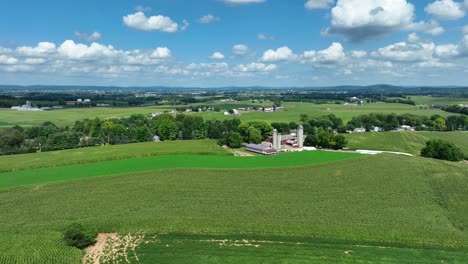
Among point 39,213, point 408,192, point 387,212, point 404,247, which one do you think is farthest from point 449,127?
point 39,213

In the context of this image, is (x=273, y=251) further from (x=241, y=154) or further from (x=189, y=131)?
(x=189, y=131)

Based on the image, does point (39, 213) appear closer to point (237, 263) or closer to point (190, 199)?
point (190, 199)

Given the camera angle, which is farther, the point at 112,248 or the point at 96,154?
the point at 96,154

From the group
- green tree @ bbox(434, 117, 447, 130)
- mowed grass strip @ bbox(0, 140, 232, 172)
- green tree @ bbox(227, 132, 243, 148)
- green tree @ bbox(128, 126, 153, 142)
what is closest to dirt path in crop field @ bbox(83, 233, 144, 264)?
mowed grass strip @ bbox(0, 140, 232, 172)

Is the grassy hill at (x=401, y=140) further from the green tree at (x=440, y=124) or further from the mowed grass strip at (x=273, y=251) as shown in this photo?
the mowed grass strip at (x=273, y=251)

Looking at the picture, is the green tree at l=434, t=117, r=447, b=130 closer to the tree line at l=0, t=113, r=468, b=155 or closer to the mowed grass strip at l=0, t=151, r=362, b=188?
the tree line at l=0, t=113, r=468, b=155

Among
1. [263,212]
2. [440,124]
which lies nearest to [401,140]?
[440,124]

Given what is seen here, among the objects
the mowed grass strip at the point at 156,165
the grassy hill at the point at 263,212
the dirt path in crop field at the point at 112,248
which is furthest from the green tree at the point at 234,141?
the dirt path in crop field at the point at 112,248
